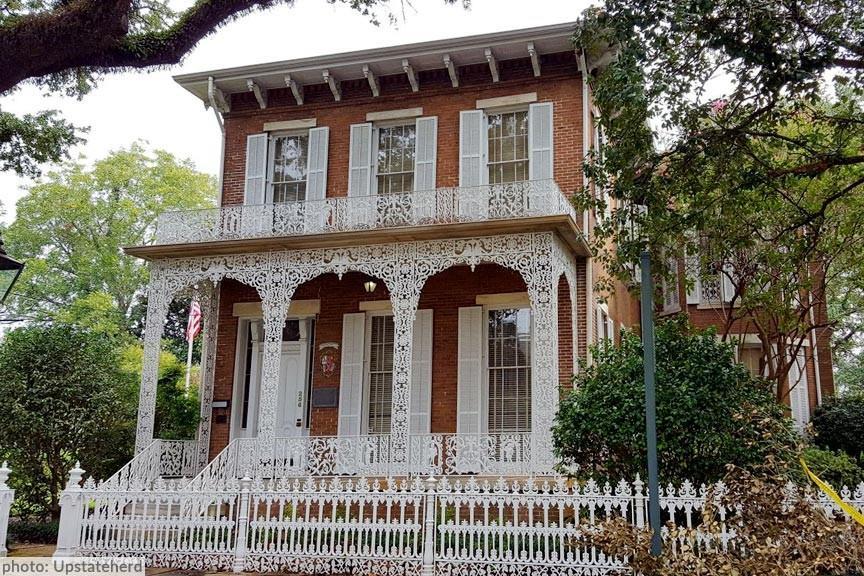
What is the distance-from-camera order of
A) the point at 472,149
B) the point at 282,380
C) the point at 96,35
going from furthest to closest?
the point at 282,380, the point at 472,149, the point at 96,35

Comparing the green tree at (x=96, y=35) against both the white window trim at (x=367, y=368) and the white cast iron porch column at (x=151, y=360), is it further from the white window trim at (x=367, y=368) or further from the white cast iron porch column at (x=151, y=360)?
the white window trim at (x=367, y=368)

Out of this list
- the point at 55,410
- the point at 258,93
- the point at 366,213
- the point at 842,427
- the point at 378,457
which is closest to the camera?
the point at 378,457

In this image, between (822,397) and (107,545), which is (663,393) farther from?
(822,397)

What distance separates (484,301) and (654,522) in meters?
8.47

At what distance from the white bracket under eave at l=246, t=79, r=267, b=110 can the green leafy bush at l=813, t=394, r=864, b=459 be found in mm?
13385

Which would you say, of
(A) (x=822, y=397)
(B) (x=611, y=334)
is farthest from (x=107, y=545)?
(A) (x=822, y=397)

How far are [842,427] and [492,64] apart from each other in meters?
10.8

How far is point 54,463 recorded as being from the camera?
45.3 ft

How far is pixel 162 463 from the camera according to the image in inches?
533

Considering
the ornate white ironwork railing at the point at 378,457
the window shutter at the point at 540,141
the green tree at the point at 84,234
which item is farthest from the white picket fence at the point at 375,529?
the green tree at the point at 84,234

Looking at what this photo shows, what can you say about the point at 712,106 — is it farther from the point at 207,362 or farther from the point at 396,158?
the point at 207,362

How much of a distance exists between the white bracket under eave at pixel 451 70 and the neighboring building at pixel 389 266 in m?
0.18

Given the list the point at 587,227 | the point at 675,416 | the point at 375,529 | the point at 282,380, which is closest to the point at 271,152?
the point at 282,380

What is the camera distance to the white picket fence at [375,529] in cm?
→ 824
